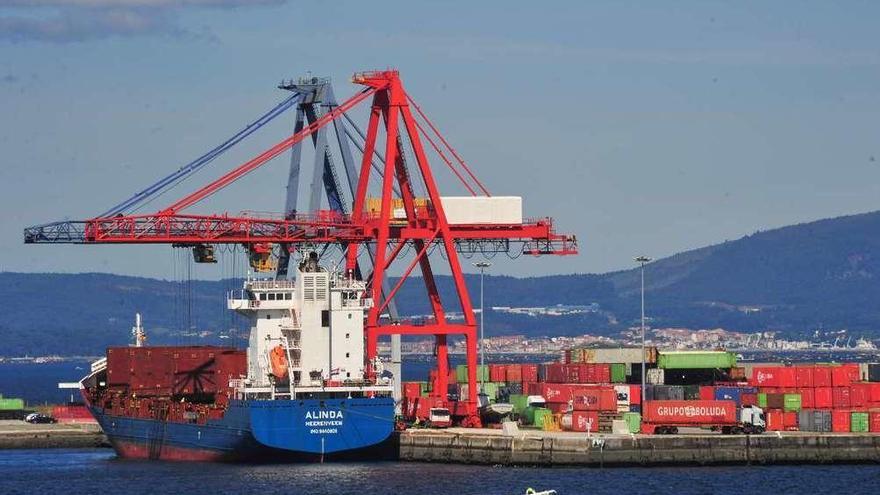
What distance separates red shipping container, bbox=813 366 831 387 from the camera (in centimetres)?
8500

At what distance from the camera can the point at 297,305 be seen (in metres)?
79.4

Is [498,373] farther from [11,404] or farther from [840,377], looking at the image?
[11,404]

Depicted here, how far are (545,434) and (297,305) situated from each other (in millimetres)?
11607

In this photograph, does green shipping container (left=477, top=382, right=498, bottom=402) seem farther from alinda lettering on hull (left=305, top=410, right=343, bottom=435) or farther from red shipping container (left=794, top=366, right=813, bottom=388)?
alinda lettering on hull (left=305, top=410, right=343, bottom=435)

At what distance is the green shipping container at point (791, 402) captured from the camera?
83.2m

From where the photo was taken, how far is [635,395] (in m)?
88.3

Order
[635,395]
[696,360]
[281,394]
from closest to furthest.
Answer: [281,394]
[635,395]
[696,360]

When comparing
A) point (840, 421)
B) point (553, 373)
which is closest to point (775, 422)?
point (840, 421)

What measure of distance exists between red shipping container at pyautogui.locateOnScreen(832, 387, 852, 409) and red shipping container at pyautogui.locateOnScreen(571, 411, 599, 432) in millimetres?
11568

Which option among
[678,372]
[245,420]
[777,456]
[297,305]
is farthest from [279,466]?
[678,372]

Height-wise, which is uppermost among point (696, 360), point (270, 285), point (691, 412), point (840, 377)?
point (270, 285)

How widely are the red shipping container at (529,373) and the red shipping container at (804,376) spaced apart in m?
17.3

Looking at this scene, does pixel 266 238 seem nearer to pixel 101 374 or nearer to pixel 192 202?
pixel 192 202

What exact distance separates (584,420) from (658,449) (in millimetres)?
6503
